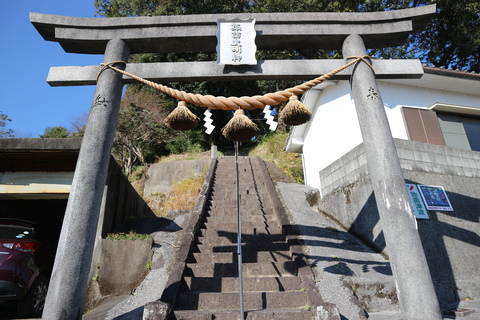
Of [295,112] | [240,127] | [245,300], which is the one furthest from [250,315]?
[295,112]

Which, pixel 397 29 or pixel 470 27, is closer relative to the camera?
pixel 397 29

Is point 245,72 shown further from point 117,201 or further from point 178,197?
point 178,197

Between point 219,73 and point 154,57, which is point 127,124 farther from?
point 219,73

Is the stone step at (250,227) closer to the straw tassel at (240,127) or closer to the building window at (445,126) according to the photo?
the straw tassel at (240,127)

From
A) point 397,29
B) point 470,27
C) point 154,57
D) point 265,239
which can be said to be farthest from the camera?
point 154,57

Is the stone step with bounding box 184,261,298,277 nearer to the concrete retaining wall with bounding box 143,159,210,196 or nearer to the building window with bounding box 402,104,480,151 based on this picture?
the building window with bounding box 402,104,480,151

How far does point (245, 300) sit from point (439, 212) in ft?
16.8

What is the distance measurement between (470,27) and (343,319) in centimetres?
1858

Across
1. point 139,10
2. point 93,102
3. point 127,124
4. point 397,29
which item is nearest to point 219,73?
point 93,102

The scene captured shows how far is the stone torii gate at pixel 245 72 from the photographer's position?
3.52 metres

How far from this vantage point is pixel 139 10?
78.8 feet

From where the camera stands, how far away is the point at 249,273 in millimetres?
5777

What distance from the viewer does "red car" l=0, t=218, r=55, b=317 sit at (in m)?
4.92

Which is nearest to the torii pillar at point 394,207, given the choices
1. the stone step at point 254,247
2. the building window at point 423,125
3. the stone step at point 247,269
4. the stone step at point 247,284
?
the stone step at point 247,284
